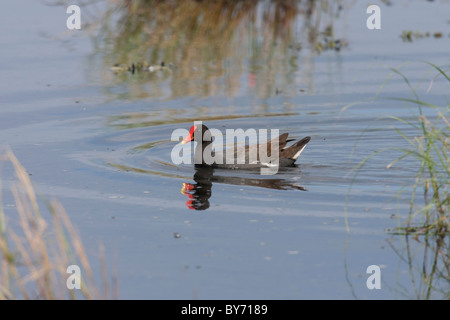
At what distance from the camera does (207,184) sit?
9.64 meters

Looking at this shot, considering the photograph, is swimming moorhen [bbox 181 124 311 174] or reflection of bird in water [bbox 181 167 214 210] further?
swimming moorhen [bbox 181 124 311 174]

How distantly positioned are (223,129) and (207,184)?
2492 mm

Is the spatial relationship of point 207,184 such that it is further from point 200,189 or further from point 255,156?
point 255,156

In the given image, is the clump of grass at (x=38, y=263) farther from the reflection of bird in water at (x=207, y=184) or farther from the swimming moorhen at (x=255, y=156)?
the swimming moorhen at (x=255, y=156)

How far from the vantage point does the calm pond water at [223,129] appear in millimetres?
6688

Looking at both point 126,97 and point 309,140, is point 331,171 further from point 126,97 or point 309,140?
point 126,97

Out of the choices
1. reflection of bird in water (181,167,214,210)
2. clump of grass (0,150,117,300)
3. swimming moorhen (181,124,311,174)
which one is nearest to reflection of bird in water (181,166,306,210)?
reflection of bird in water (181,167,214,210)

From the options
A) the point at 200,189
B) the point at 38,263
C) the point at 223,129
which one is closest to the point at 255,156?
the point at 200,189

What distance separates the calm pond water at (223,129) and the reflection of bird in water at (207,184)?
0.04m

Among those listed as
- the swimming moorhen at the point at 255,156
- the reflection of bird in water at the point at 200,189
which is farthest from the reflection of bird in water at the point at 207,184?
the swimming moorhen at the point at 255,156

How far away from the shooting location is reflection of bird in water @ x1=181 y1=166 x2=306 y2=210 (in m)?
8.71

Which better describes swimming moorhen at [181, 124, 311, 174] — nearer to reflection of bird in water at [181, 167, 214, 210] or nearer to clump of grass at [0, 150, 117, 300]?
reflection of bird in water at [181, 167, 214, 210]

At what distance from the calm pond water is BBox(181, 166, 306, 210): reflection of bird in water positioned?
0.12ft
